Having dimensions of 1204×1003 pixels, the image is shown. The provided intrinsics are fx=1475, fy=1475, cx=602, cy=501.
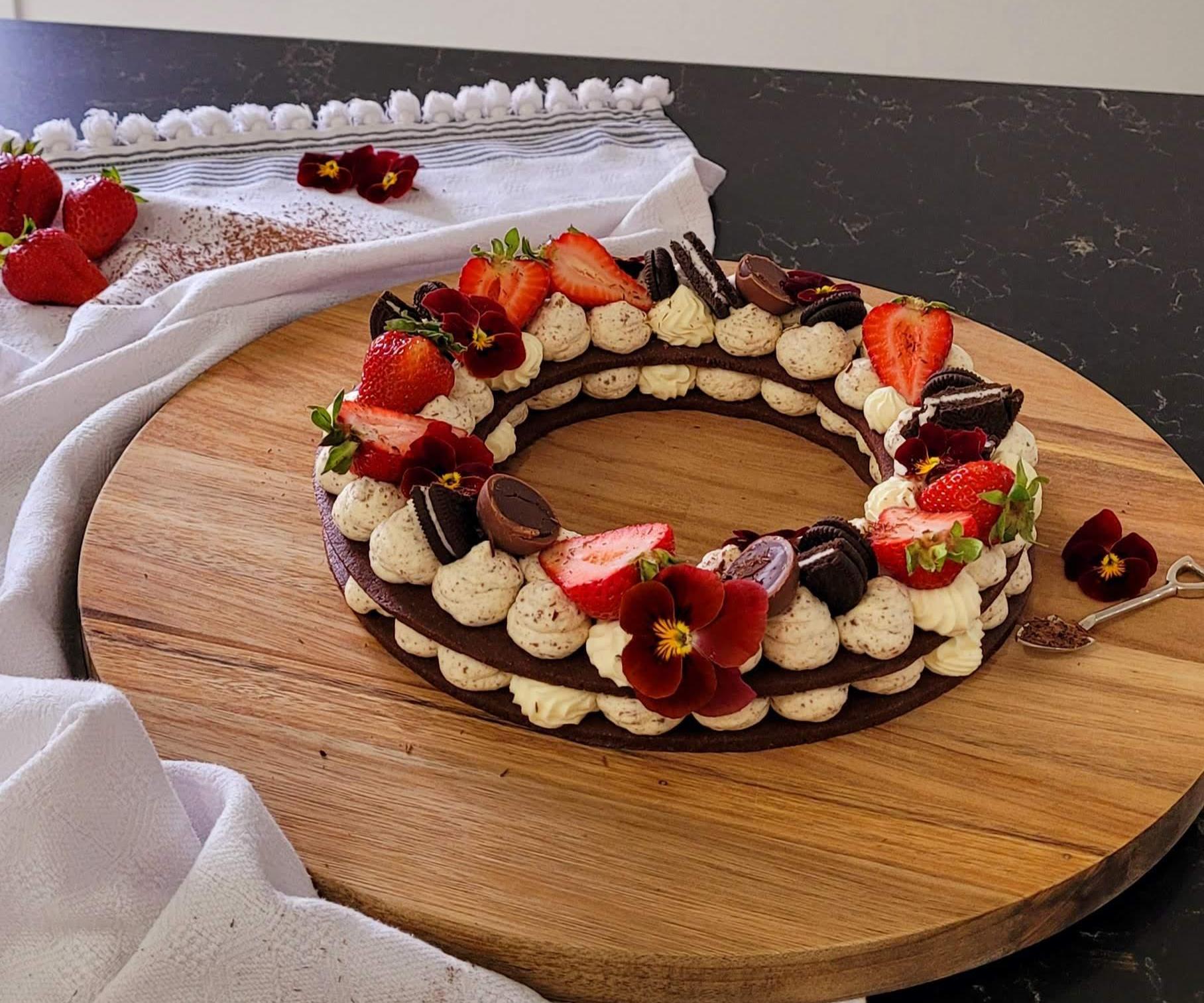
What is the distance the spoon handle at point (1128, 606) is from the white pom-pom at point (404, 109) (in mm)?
1811

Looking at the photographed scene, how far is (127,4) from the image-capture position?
19.4ft

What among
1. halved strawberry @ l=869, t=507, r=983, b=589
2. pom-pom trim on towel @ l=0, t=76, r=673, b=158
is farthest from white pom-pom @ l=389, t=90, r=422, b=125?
halved strawberry @ l=869, t=507, r=983, b=589

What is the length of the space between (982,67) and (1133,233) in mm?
3343

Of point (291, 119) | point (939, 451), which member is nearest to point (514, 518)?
point (939, 451)

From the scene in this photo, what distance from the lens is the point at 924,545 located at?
5.65 feet

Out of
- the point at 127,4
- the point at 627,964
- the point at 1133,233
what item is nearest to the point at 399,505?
the point at 627,964

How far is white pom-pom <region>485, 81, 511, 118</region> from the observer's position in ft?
10.2

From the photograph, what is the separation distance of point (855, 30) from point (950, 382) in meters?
4.51

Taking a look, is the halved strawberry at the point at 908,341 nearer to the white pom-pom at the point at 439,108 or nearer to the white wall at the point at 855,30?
the white pom-pom at the point at 439,108

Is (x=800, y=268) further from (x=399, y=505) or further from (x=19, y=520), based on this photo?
(x=19, y=520)

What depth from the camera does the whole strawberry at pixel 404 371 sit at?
1.97 meters

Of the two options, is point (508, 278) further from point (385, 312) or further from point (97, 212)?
point (97, 212)

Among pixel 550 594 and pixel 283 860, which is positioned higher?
pixel 550 594

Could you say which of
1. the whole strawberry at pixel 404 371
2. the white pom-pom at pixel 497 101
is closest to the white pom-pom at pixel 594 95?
the white pom-pom at pixel 497 101
